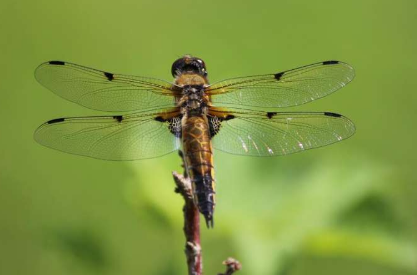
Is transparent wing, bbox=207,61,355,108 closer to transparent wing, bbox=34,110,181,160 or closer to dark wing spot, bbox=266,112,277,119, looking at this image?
dark wing spot, bbox=266,112,277,119

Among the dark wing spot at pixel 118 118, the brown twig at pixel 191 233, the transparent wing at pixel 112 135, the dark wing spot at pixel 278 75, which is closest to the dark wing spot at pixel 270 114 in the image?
the dark wing spot at pixel 278 75

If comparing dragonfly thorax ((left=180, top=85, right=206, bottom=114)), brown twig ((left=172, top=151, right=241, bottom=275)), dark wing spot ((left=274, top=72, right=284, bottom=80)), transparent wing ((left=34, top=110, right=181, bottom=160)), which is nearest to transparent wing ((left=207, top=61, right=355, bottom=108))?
dark wing spot ((left=274, top=72, right=284, bottom=80))

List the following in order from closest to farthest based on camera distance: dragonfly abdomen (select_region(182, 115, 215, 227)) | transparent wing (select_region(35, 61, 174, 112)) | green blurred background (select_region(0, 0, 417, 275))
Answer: dragonfly abdomen (select_region(182, 115, 215, 227)) < transparent wing (select_region(35, 61, 174, 112)) < green blurred background (select_region(0, 0, 417, 275))

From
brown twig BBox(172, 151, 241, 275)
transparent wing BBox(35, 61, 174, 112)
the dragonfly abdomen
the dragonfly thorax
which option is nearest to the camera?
brown twig BBox(172, 151, 241, 275)

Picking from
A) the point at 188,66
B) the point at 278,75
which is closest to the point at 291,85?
the point at 278,75

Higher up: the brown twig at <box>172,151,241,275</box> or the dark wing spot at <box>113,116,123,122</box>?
the dark wing spot at <box>113,116,123,122</box>

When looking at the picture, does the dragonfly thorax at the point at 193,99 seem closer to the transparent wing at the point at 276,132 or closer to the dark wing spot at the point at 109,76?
the transparent wing at the point at 276,132
